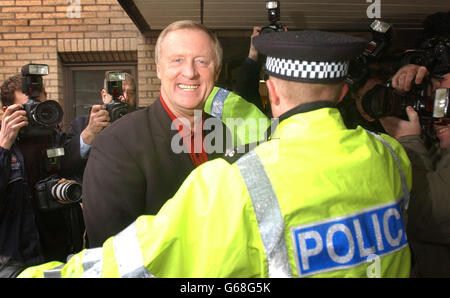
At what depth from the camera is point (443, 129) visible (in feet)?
5.93

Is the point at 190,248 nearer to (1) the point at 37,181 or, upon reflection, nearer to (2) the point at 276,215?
(2) the point at 276,215

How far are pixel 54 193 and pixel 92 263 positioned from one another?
153 cm

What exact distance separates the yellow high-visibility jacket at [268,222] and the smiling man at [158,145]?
0.36 m

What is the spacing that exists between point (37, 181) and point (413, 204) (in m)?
2.19

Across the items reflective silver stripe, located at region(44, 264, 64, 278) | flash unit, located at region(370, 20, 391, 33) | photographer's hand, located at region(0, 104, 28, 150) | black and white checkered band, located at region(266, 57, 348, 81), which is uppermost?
flash unit, located at region(370, 20, 391, 33)

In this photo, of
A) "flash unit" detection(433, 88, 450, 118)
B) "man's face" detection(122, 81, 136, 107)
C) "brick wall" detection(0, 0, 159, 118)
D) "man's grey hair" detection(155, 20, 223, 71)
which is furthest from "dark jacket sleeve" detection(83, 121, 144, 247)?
"brick wall" detection(0, 0, 159, 118)

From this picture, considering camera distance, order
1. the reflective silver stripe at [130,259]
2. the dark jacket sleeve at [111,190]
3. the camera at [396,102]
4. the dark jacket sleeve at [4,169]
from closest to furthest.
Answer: the reflective silver stripe at [130,259]
the dark jacket sleeve at [111,190]
the camera at [396,102]
the dark jacket sleeve at [4,169]

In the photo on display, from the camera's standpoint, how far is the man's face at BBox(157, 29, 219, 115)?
1.58m

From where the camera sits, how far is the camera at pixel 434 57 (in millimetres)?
1850

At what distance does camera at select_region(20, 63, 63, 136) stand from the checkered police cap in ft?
5.52

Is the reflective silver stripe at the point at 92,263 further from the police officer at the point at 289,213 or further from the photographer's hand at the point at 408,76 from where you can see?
the photographer's hand at the point at 408,76

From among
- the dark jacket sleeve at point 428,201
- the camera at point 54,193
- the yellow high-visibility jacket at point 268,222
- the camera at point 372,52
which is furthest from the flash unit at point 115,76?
the dark jacket sleeve at point 428,201

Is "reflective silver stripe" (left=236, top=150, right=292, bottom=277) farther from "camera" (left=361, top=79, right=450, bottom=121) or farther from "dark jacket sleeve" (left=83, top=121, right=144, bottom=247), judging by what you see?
"camera" (left=361, top=79, right=450, bottom=121)
